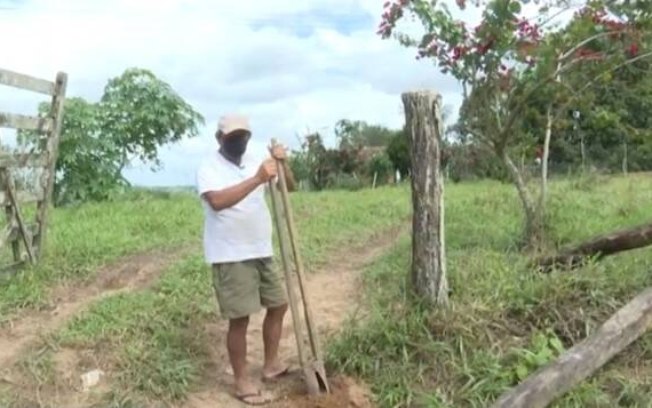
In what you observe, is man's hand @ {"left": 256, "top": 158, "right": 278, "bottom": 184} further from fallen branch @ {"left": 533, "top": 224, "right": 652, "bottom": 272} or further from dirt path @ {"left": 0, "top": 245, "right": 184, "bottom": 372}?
fallen branch @ {"left": 533, "top": 224, "right": 652, "bottom": 272}

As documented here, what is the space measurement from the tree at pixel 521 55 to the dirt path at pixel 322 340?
1568 millimetres

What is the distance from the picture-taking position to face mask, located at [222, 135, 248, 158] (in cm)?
469

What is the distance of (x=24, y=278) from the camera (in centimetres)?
674

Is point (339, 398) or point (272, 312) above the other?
point (272, 312)

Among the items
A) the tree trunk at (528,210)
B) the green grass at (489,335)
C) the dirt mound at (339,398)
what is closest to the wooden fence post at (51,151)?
the green grass at (489,335)

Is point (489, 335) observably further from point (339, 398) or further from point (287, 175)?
point (287, 175)

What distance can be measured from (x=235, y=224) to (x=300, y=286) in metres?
0.54

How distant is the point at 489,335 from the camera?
205 inches

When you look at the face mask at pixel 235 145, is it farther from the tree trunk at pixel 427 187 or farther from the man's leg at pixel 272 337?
the tree trunk at pixel 427 187

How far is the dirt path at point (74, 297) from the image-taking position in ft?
18.1

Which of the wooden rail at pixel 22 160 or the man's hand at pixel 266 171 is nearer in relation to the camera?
the man's hand at pixel 266 171

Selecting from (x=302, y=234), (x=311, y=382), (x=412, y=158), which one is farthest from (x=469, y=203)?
(x=311, y=382)

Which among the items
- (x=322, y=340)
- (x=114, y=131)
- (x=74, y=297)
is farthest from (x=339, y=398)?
(x=114, y=131)

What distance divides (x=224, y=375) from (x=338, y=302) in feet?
4.51
